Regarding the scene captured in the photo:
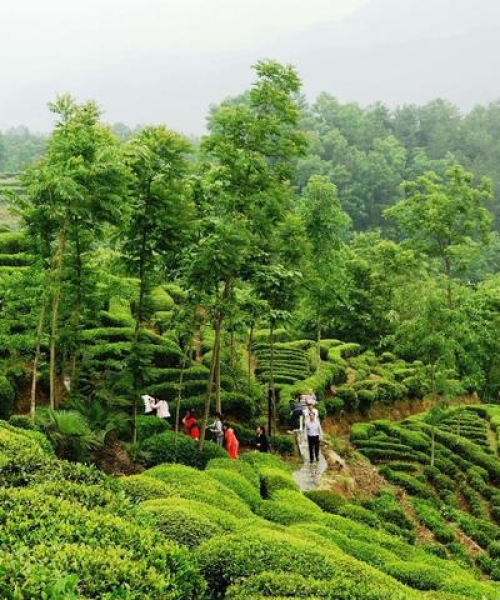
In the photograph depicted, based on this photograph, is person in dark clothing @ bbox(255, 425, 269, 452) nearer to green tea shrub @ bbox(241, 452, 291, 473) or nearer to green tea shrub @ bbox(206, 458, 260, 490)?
green tea shrub @ bbox(241, 452, 291, 473)

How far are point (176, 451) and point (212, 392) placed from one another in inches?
218

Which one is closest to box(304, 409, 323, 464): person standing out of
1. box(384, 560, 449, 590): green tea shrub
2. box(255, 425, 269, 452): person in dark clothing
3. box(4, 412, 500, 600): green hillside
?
box(255, 425, 269, 452): person in dark clothing

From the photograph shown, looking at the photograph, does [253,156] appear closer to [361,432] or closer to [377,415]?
[361,432]

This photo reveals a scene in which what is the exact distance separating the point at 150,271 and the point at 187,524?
380 inches

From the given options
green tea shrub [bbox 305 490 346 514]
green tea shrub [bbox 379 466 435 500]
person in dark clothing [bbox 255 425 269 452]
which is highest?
person in dark clothing [bbox 255 425 269 452]

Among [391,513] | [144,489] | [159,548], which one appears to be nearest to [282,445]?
[391,513]

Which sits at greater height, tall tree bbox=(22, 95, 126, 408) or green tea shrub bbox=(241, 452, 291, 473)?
tall tree bbox=(22, 95, 126, 408)

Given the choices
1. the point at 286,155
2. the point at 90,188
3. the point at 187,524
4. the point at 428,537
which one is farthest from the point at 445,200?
the point at 187,524

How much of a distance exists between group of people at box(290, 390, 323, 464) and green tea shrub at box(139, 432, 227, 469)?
10.4 feet

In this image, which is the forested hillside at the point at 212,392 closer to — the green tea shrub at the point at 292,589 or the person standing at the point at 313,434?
the green tea shrub at the point at 292,589

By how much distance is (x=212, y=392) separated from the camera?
21.6m

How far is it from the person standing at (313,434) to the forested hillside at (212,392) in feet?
2.02

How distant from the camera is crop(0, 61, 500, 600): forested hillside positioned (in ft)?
23.2

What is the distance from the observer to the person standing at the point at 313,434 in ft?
62.2
